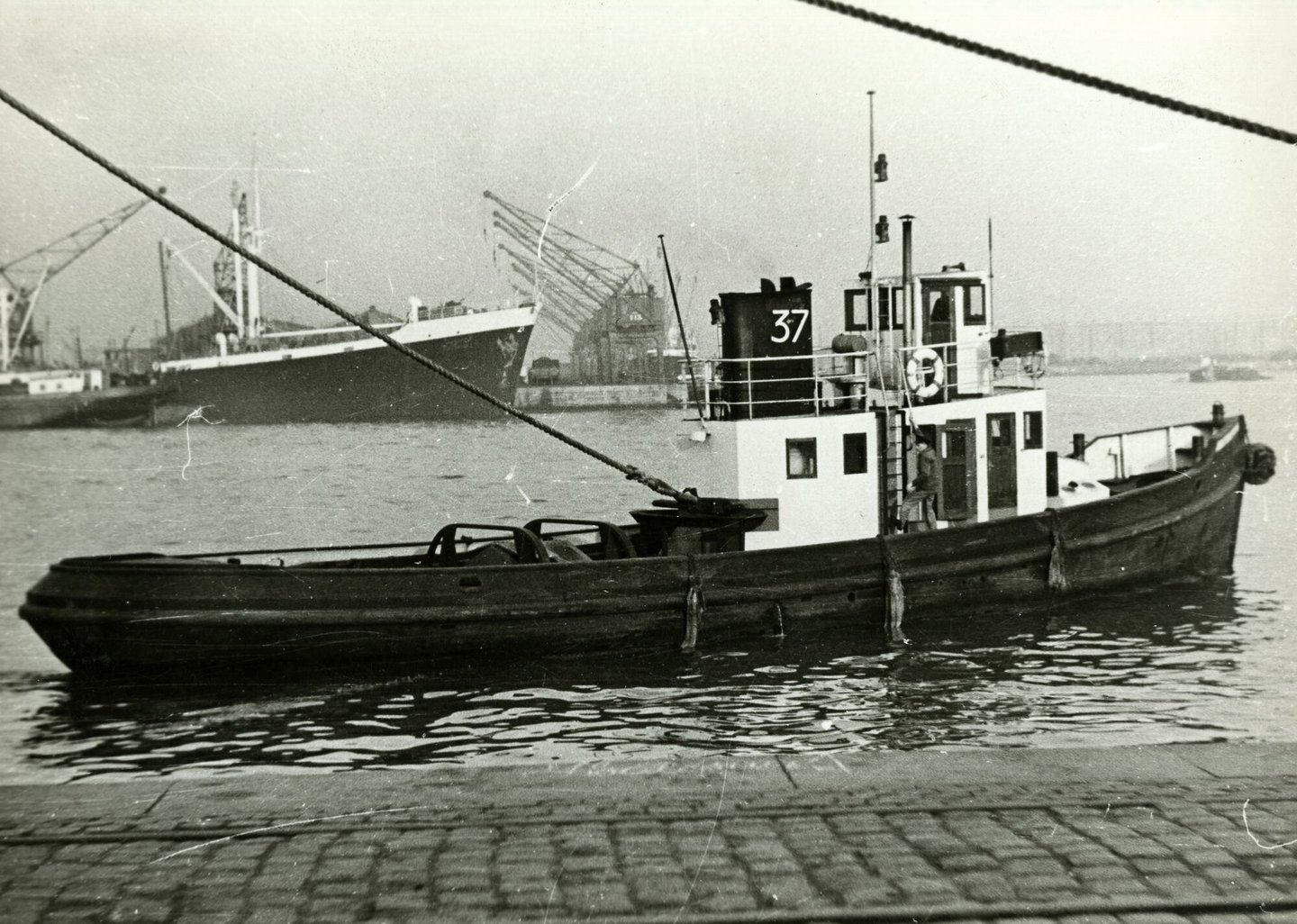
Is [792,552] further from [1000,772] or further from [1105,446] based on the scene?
[1105,446]

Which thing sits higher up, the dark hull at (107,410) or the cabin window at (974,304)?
the cabin window at (974,304)

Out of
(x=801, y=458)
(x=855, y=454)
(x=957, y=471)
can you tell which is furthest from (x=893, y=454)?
(x=801, y=458)

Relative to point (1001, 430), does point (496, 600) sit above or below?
below

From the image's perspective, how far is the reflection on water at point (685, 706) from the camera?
420 inches

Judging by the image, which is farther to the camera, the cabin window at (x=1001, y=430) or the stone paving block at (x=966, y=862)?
the cabin window at (x=1001, y=430)

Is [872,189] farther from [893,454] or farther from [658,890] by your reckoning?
[658,890]

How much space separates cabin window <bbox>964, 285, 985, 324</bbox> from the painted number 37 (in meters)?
2.67

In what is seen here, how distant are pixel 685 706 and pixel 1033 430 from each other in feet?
26.3

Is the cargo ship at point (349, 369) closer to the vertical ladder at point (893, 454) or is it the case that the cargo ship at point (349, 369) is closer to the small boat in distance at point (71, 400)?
the small boat in distance at point (71, 400)

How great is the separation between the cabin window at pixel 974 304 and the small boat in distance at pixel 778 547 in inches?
1.4

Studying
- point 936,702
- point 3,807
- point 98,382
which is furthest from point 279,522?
point 3,807

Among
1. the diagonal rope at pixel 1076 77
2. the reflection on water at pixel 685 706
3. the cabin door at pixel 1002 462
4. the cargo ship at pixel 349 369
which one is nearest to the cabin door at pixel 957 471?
the cabin door at pixel 1002 462

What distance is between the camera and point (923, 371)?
53.4 ft

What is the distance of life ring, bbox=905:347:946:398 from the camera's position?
16.2 m
